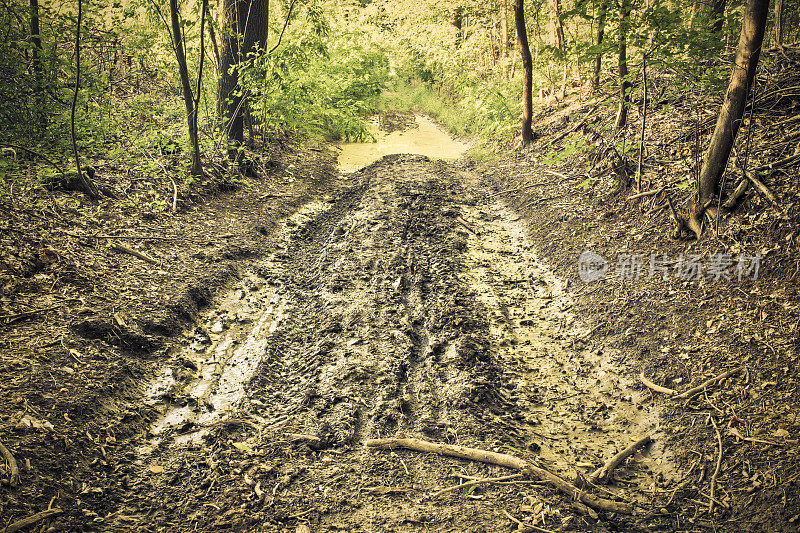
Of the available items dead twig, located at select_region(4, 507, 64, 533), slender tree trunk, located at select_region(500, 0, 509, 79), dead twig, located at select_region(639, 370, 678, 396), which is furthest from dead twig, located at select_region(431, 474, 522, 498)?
slender tree trunk, located at select_region(500, 0, 509, 79)

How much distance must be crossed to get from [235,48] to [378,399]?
24.9 feet

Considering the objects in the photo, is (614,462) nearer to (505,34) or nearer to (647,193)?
(647,193)

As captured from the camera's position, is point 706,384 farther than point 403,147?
No

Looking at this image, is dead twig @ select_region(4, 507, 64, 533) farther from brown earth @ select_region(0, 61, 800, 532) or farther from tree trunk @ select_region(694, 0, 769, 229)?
tree trunk @ select_region(694, 0, 769, 229)

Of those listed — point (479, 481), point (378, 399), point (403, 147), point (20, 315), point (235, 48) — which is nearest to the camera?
point (479, 481)

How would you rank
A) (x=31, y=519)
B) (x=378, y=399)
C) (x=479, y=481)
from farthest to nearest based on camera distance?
1. (x=378, y=399)
2. (x=479, y=481)
3. (x=31, y=519)

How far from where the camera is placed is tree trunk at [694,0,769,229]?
3.92m

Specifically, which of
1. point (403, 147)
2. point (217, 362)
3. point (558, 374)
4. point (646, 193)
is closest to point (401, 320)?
point (558, 374)

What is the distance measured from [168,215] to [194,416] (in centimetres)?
355

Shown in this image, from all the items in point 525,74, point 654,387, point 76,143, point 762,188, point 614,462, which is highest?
point 525,74

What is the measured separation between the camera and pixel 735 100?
4.15 m

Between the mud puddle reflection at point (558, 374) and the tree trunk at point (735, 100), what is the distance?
1693 mm

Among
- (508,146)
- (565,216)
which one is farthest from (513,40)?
(565,216)

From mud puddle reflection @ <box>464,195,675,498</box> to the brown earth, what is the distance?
0.07ft
